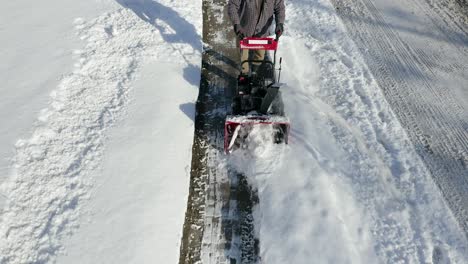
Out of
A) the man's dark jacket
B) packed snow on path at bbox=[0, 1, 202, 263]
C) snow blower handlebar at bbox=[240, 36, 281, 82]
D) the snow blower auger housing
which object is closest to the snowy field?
packed snow on path at bbox=[0, 1, 202, 263]

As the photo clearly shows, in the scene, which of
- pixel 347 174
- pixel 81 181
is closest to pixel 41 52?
pixel 81 181

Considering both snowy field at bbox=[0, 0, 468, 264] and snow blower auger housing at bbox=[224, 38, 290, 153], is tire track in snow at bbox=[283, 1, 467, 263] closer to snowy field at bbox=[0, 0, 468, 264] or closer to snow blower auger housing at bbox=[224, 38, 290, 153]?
snowy field at bbox=[0, 0, 468, 264]

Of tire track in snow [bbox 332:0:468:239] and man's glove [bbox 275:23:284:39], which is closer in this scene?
tire track in snow [bbox 332:0:468:239]

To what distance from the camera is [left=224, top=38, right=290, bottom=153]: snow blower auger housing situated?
16.6ft

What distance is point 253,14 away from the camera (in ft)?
17.8

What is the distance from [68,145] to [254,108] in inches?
93.8

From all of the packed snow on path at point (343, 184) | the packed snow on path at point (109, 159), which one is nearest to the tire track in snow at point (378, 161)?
the packed snow on path at point (343, 184)

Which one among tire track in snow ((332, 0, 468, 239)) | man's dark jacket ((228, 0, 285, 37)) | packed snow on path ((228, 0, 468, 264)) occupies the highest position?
man's dark jacket ((228, 0, 285, 37))

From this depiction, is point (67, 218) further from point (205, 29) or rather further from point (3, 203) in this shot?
point (205, 29)


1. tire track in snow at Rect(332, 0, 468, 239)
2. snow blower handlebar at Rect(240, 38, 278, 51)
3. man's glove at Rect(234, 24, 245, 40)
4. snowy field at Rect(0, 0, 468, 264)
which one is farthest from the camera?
man's glove at Rect(234, 24, 245, 40)

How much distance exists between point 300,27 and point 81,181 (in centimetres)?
528

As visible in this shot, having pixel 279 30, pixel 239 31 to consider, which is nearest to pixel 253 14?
pixel 239 31

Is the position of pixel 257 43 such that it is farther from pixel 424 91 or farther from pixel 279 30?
pixel 424 91

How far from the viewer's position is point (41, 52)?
644 centimetres
